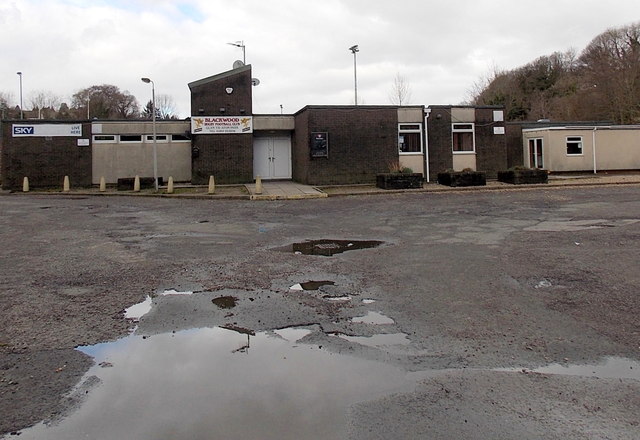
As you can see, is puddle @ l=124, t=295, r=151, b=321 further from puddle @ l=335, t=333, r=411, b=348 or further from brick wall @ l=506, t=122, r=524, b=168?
brick wall @ l=506, t=122, r=524, b=168

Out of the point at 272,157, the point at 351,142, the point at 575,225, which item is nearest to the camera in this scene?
the point at 575,225

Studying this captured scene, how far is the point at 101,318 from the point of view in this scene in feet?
18.6

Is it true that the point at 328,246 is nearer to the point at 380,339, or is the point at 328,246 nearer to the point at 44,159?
the point at 380,339

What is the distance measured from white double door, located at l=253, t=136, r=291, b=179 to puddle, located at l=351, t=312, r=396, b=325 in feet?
80.0

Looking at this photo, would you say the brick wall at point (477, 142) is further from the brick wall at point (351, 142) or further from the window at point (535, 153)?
the window at point (535, 153)

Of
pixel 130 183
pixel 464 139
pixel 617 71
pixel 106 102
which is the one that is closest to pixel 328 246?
pixel 130 183

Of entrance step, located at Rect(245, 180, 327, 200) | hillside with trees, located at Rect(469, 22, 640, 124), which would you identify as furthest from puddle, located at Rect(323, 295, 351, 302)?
hillside with trees, located at Rect(469, 22, 640, 124)

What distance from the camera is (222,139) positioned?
90.7ft

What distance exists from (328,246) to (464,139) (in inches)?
755

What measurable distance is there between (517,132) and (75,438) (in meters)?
31.2

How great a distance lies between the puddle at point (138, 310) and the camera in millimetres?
5730

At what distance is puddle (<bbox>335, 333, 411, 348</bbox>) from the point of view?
4.89m

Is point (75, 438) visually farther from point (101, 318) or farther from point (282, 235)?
point (282, 235)

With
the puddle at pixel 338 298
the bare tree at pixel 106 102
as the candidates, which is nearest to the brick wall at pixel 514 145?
the puddle at pixel 338 298
